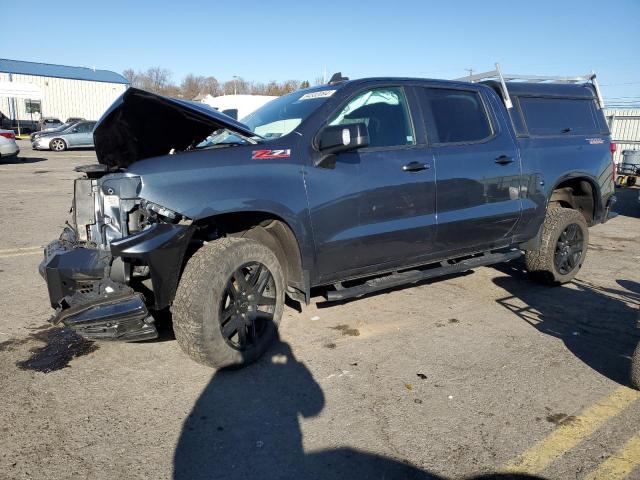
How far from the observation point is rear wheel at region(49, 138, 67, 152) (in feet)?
80.3

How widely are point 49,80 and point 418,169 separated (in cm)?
5041

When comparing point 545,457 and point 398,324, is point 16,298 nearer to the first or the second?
point 398,324

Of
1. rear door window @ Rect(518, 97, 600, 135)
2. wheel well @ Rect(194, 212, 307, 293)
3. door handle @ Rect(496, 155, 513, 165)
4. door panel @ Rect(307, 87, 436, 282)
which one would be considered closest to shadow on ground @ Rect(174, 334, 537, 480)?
wheel well @ Rect(194, 212, 307, 293)

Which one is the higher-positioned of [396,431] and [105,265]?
[105,265]

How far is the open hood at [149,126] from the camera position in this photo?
3.43 meters

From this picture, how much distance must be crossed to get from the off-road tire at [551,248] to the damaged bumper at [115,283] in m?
3.82

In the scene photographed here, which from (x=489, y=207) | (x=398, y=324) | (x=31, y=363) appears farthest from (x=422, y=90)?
(x=31, y=363)

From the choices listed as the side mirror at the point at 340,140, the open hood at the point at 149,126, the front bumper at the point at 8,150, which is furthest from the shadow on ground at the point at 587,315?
the front bumper at the point at 8,150

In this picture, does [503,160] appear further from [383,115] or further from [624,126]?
[624,126]

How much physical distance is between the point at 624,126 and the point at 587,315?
16.9m

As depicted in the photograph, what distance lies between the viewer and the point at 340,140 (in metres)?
3.56

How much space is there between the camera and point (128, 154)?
12.8 ft

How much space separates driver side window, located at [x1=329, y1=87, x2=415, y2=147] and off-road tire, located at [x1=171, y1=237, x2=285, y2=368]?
140 centimetres

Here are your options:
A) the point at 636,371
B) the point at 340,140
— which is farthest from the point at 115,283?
the point at 636,371
